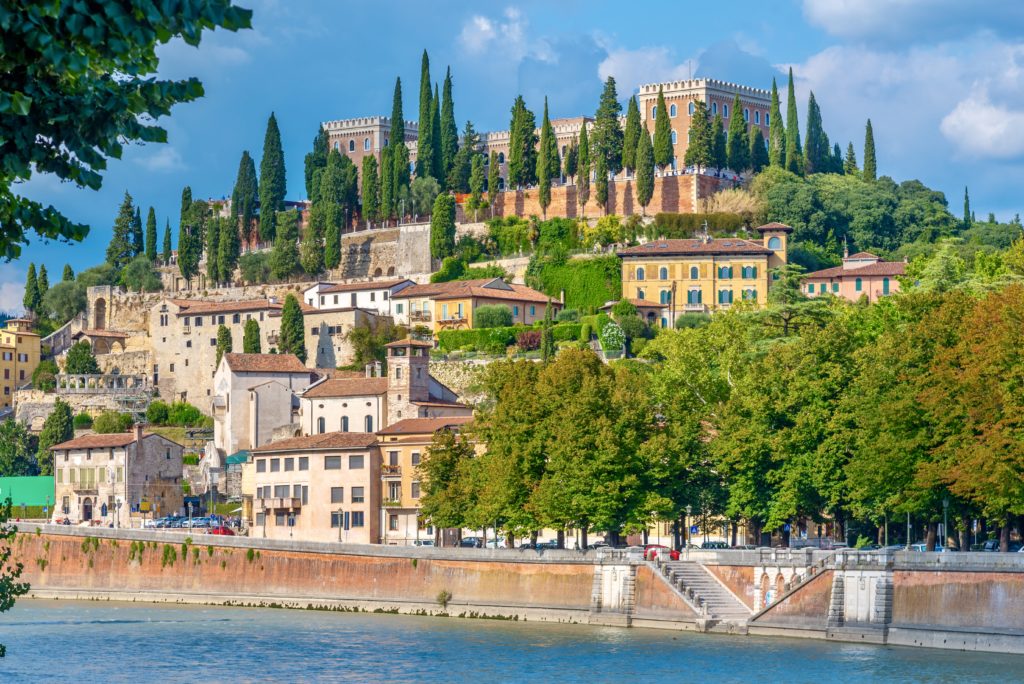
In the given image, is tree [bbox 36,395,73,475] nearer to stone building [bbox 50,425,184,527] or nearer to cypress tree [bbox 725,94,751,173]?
stone building [bbox 50,425,184,527]

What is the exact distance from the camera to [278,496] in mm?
78188

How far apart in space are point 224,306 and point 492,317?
21.2m

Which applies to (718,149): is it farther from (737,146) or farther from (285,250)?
(285,250)

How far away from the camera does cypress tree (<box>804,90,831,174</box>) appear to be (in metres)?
130

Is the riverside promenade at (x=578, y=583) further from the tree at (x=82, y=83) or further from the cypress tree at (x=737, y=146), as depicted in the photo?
the cypress tree at (x=737, y=146)

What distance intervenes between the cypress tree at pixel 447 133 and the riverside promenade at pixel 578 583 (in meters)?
57.5

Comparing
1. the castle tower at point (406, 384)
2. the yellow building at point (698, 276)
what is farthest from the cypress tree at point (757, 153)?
the castle tower at point (406, 384)

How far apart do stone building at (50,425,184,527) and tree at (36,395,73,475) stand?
970cm

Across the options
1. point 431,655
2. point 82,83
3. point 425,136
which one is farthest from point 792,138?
point 82,83

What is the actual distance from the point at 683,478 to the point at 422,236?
65.3m

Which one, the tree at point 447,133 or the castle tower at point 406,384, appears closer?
the castle tower at point 406,384

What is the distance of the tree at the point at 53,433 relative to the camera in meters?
102

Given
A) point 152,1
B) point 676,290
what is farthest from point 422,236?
point 152,1

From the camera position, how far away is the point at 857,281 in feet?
341
